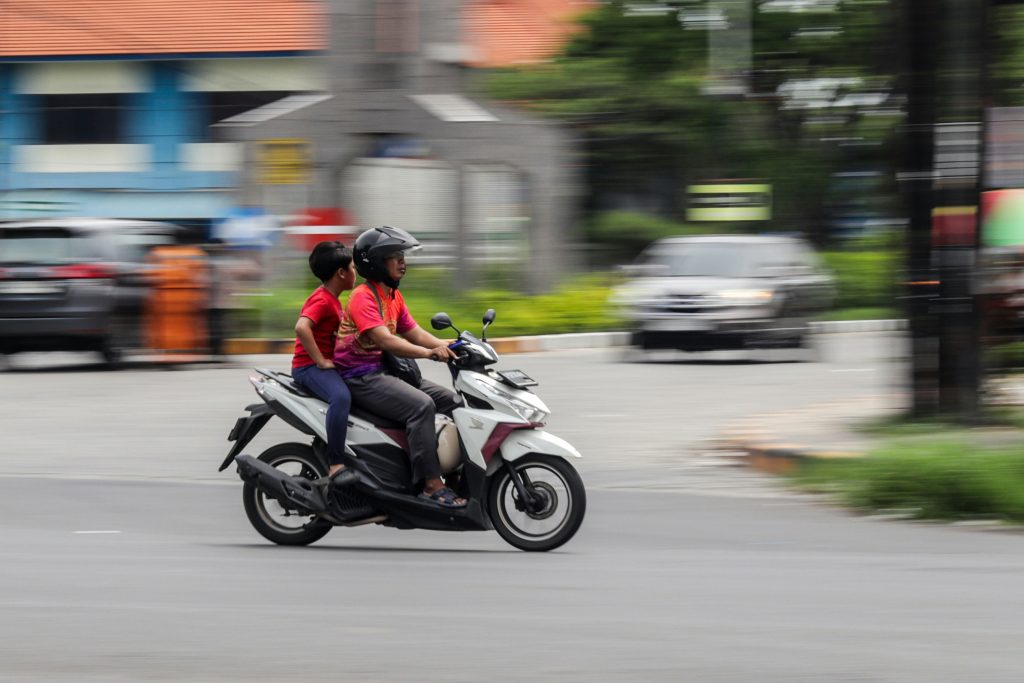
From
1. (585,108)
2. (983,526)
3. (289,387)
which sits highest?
(585,108)

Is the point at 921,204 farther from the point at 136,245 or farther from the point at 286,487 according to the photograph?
the point at 136,245

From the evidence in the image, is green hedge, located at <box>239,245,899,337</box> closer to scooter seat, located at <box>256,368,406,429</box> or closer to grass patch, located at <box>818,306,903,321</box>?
grass patch, located at <box>818,306,903,321</box>

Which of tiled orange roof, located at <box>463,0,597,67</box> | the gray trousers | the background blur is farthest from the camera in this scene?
tiled orange roof, located at <box>463,0,597,67</box>

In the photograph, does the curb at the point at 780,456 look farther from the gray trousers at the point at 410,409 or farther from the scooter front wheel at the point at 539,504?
the gray trousers at the point at 410,409

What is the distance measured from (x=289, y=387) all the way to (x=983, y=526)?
3599 millimetres

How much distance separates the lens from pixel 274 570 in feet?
25.3

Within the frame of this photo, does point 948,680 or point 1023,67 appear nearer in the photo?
point 948,680

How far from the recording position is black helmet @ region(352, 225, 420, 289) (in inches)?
320

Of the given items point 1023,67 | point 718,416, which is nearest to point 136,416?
point 718,416

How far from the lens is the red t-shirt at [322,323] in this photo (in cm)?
823

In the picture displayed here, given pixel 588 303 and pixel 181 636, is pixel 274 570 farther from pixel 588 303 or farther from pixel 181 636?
pixel 588 303

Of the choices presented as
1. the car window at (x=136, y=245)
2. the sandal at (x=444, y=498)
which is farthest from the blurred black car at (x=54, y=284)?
the sandal at (x=444, y=498)

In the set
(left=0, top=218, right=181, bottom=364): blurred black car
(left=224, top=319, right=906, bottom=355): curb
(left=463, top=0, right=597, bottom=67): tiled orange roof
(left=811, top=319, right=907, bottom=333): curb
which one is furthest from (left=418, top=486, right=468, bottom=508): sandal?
(left=463, top=0, right=597, bottom=67): tiled orange roof

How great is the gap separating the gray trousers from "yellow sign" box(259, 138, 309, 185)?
51.0 feet
